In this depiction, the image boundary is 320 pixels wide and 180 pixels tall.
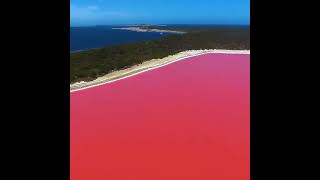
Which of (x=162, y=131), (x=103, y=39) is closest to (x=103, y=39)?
(x=103, y=39)

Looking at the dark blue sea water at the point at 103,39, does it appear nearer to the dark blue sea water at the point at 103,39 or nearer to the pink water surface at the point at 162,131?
the dark blue sea water at the point at 103,39

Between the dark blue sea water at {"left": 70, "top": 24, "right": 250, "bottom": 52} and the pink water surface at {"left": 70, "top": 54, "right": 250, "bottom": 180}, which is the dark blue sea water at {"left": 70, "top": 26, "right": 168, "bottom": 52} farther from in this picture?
the pink water surface at {"left": 70, "top": 54, "right": 250, "bottom": 180}

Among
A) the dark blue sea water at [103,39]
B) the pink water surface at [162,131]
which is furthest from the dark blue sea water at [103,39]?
the pink water surface at [162,131]

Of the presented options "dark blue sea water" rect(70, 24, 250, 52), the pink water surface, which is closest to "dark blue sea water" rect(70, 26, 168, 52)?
"dark blue sea water" rect(70, 24, 250, 52)

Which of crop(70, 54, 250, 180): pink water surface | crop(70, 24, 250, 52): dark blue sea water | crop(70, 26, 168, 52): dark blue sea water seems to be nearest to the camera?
crop(70, 54, 250, 180): pink water surface

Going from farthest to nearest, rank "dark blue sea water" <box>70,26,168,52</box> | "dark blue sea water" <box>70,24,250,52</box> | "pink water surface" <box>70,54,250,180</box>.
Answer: "dark blue sea water" <box>70,24,250,52</box>, "dark blue sea water" <box>70,26,168,52</box>, "pink water surface" <box>70,54,250,180</box>

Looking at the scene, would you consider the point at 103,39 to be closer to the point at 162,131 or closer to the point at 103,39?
the point at 103,39
